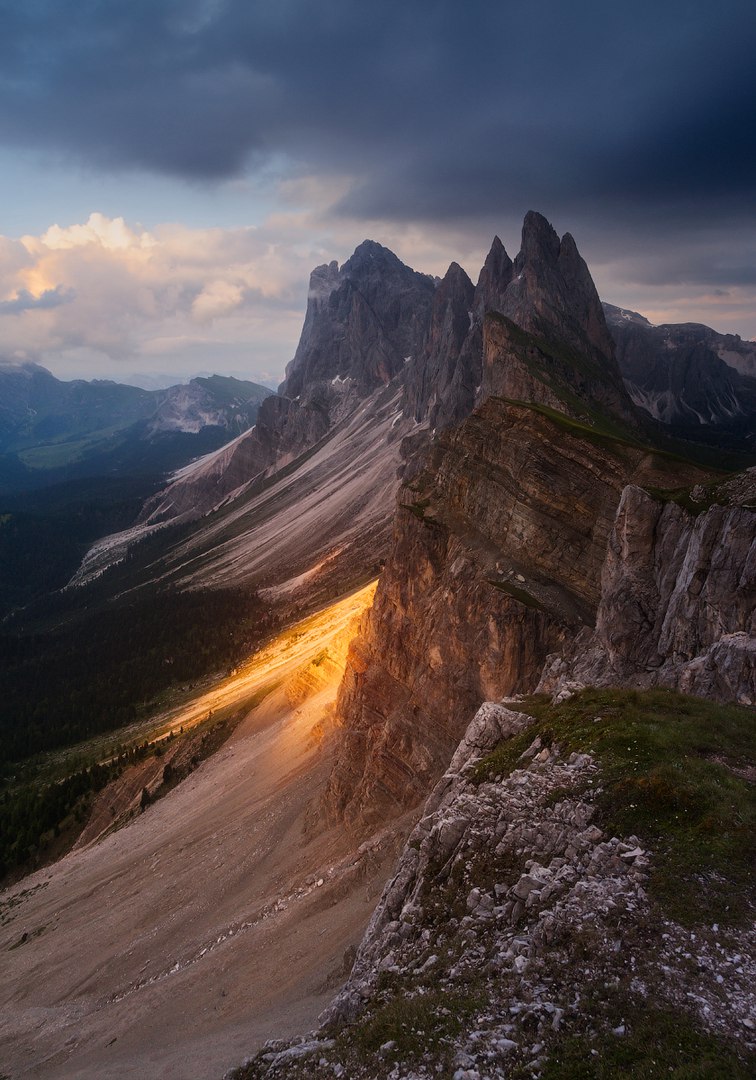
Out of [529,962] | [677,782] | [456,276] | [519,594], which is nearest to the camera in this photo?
[529,962]

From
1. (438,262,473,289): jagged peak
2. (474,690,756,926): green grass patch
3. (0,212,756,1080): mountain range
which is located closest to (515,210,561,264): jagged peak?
(438,262,473,289): jagged peak

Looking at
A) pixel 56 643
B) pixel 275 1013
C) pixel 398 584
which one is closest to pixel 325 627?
pixel 398 584

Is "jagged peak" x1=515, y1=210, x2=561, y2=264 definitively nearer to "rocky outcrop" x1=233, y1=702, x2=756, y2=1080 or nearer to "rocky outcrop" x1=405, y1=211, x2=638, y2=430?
"rocky outcrop" x1=405, y1=211, x2=638, y2=430

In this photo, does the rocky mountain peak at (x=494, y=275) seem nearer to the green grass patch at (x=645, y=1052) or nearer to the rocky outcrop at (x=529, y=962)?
the rocky outcrop at (x=529, y=962)

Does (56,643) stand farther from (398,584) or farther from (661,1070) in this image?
(661,1070)

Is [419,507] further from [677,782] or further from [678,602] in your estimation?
[677,782]

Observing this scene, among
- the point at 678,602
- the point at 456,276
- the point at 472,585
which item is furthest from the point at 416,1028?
the point at 456,276

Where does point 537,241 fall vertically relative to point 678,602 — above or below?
above
